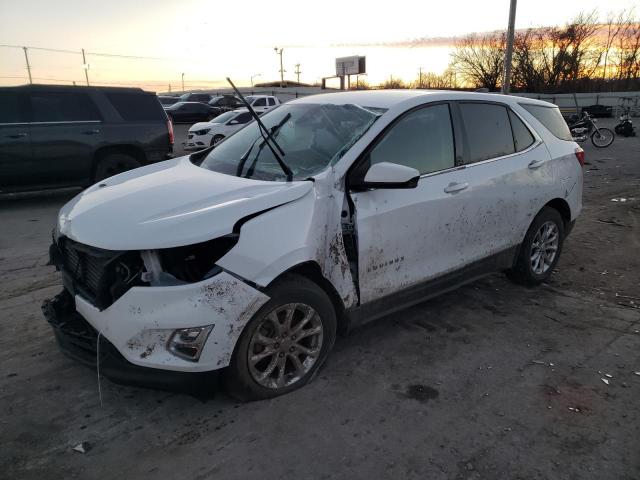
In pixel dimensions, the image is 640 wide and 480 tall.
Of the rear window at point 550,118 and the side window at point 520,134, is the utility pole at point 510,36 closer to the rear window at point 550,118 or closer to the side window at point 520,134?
the rear window at point 550,118

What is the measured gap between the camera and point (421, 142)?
3.62 m

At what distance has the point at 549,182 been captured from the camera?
455 centimetres

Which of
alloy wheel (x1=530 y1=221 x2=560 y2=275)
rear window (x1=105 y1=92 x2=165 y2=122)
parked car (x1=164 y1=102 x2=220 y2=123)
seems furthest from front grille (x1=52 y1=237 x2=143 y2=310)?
parked car (x1=164 y1=102 x2=220 y2=123)

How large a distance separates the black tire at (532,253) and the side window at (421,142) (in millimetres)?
1311

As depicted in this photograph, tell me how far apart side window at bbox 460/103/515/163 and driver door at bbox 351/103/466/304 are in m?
0.22

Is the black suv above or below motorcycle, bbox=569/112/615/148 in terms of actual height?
above

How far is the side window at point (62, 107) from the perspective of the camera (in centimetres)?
800

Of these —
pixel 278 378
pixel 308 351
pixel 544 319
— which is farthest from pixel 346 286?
pixel 544 319

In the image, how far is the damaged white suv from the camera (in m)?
2.58

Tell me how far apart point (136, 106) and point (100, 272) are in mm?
6977

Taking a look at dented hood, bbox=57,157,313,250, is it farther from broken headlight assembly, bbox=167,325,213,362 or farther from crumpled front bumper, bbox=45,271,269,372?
broken headlight assembly, bbox=167,325,213,362

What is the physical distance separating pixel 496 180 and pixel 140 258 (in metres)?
2.78

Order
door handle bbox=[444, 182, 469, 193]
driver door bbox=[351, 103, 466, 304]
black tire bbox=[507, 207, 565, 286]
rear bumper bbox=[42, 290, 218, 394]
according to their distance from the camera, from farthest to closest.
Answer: black tire bbox=[507, 207, 565, 286], door handle bbox=[444, 182, 469, 193], driver door bbox=[351, 103, 466, 304], rear bumper bbox=[42, 290, 218, 394]

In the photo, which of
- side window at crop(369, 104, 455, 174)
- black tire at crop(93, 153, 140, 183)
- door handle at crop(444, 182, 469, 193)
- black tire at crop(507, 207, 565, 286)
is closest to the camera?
side window at crop(369, 104, 455, 174)
